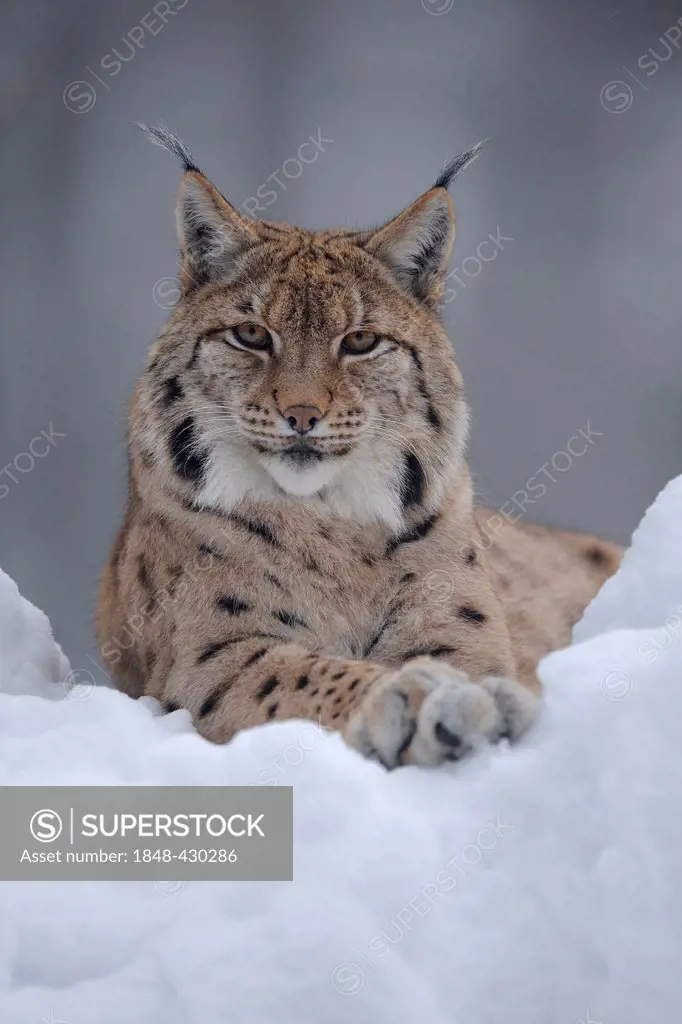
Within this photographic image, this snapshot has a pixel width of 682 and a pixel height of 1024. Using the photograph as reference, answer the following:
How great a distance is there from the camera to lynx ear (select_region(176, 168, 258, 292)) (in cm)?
288

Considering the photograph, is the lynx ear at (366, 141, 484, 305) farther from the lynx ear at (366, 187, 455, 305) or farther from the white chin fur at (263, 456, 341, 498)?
the white chin fur at (263, 456, 341, 498)

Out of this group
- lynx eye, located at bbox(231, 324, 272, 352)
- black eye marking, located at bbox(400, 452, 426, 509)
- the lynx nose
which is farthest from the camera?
black eye marking, located at bbox(400, 452, 426, 509)

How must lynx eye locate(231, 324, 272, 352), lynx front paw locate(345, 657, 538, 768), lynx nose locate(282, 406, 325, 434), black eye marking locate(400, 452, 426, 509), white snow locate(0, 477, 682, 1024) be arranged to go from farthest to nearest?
black eye marking locate(400, 452, 426, 509) → lynx eye locate(231, 324, 272, 352) → lynx nose locate(282, 406, 325, 434) → lynx front paw locate(345, 657, 538, 768) → white snow locate(0, 477, 682, 1024)

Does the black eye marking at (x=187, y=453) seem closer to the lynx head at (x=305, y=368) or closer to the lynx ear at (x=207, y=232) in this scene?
the lynx head at (x=305, y=368)

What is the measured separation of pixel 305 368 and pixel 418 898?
1.24 m

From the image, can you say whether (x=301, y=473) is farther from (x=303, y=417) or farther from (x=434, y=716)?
(x=434, y=716)

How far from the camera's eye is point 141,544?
2.97m

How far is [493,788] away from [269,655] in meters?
0.80

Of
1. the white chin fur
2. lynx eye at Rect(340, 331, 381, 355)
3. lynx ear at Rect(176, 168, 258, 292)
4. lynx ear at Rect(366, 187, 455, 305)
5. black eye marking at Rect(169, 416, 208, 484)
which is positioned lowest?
black eye marking at Rect(169, 416, 208, 484)

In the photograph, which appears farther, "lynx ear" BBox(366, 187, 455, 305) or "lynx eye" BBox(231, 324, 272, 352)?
"lynx ear" BBox(366, 187, 455, 305)

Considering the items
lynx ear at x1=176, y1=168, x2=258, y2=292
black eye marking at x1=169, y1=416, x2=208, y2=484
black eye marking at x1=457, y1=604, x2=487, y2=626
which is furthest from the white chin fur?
lynx ear at x1=176, y1=168, x2=258, y2=292

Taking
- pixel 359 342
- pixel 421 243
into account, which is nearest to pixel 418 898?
pixel 359 342

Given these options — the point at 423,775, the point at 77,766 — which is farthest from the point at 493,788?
the point at 77,766

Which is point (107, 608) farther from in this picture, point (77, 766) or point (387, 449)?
point (77, 766)
